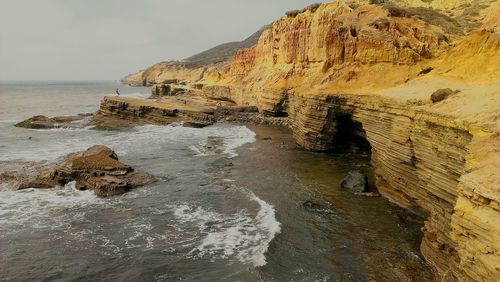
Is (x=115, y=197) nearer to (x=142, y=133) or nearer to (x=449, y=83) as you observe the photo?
(x=449, y=83)

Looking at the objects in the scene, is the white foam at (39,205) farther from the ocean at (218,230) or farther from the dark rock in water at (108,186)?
the dark rock in water at (108,186)

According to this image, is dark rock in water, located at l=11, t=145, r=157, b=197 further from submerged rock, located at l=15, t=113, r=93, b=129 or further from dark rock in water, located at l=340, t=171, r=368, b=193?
submerged rock, located at l=15, t=113, r=93, b=129

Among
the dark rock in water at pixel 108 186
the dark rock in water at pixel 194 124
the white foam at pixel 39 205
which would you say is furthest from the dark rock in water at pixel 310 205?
the dark rock in water at pixel 194 124

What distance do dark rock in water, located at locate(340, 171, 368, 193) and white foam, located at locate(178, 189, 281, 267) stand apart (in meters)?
5.16

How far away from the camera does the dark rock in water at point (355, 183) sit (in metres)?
21.0

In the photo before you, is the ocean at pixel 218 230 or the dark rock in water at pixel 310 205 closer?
the ocean at pixel 218 230

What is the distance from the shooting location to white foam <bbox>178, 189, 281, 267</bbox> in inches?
561

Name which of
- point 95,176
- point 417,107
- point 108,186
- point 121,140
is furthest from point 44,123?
point 417,107

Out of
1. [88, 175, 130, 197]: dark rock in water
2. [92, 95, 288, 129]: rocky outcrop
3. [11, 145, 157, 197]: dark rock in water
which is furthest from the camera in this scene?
[92, 95, 288, 129]: rocky outcrop

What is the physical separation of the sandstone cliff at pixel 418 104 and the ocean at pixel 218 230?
216 cm

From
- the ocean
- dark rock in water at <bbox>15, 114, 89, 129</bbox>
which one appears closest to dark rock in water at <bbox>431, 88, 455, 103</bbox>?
the ocean

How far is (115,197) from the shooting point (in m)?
20.4

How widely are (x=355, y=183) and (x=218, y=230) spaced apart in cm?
902

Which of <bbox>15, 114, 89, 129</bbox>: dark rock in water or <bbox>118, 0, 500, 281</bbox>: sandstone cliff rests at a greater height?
<bbox>118, 0, 500, 281</bbox>: sandstone cliff
